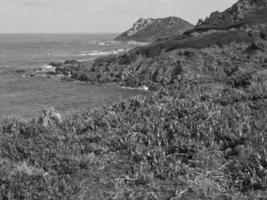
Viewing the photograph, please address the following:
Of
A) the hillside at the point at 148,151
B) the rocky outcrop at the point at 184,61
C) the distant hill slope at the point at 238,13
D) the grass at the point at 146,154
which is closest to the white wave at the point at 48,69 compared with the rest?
the rocky outcrop at the point at 184,61

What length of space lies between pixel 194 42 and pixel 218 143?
164 feet

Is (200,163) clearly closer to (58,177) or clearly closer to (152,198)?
(152,198)

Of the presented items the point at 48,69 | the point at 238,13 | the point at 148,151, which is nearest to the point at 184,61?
the point at 48,69

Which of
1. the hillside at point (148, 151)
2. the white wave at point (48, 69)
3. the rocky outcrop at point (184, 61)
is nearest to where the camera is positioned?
the hillside at point (148, 151)

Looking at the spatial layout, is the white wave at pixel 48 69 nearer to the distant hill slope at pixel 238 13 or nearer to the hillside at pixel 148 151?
the distant hill slope at pixel 238 13

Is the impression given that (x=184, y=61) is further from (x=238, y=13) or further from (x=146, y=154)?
(x=146, y=154)

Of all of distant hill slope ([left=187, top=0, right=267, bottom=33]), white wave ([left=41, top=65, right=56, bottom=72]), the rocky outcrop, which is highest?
distant hill slope ([left=187, top=0, right=267, bottom=33])

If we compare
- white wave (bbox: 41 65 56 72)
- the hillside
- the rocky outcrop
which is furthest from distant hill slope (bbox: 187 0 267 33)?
the hillside

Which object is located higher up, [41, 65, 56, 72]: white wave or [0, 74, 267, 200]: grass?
[0, 74, 267, 200]: grass

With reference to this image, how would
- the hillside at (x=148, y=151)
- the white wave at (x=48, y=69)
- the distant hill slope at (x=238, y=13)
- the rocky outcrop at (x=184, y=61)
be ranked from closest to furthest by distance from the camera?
the hillside at (x=148, y=151) → the rocky outcrop at (x=184, y=61) → the white wave at (x=48, y=69) → the distant hill slope at (x=238, y=13)

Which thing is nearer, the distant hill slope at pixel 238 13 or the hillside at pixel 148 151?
the hillside at pixel 148 151

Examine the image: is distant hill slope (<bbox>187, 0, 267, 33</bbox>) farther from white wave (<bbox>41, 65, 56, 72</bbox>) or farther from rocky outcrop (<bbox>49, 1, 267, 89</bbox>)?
white wave (<bbox>41, 65, 56, 72</bbox>)

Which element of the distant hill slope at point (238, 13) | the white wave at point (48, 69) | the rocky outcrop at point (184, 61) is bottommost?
the white wave at point (48, 69)

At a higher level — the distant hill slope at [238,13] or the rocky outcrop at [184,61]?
the distant hill slope at [238,13]
